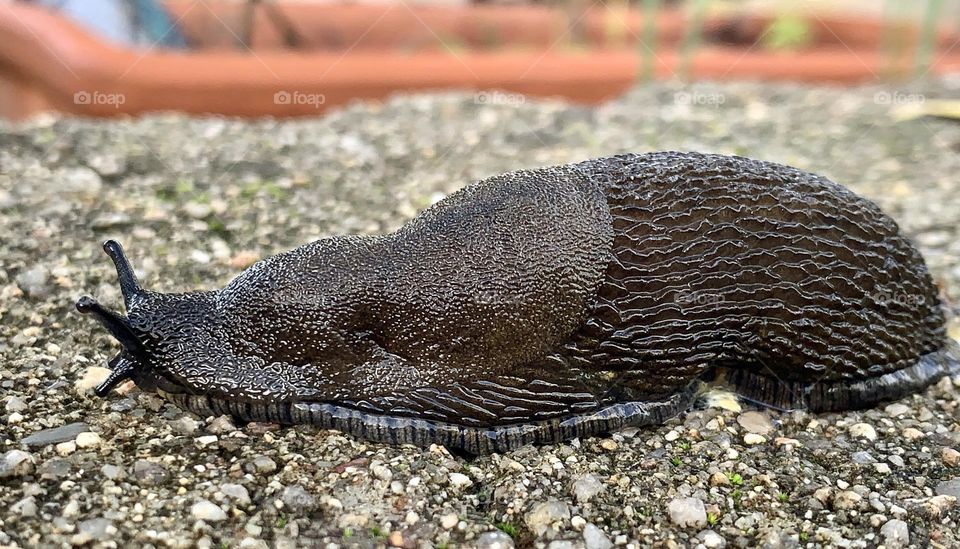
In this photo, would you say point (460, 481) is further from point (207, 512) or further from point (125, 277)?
point (125, 277)

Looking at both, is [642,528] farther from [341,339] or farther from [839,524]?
[341,339]

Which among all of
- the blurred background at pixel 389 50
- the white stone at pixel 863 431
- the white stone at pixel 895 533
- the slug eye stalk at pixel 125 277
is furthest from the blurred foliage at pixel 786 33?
the slug eye stalk at pixel 125 277

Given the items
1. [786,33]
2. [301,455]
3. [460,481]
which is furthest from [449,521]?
[786,33]

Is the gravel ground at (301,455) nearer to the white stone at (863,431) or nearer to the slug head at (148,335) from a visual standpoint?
the white stone at (863,431)

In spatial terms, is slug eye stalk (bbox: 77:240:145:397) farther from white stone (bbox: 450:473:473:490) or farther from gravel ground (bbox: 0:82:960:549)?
white stone (bbox: 450:473:473:490)

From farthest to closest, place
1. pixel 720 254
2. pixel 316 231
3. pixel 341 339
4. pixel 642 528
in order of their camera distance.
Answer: pixel 316 231, pixel 720 254, pixel 341 339, pixel 642 528

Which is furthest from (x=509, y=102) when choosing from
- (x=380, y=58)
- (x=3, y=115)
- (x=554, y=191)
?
(x=3, y=115)
